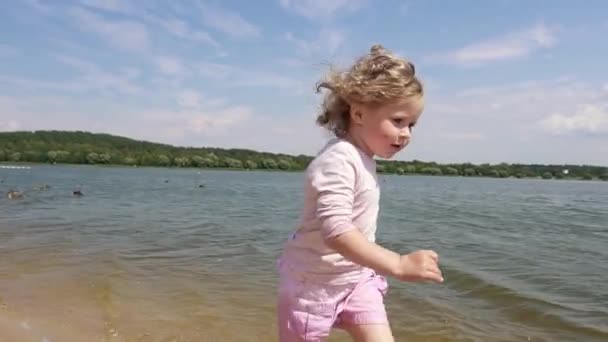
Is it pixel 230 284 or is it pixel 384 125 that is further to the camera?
pixel 230 284

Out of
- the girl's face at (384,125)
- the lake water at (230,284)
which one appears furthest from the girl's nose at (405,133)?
the lake water at (230,284)

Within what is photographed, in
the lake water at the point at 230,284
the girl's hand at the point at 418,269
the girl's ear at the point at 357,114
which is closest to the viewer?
the girl's hand at the point at 418,269

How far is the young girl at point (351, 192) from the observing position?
2.86 m

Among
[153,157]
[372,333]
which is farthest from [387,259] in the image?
[153,157]

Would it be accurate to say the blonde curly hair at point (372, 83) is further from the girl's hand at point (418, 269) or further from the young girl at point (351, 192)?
the girl's hand at point (418, 269)

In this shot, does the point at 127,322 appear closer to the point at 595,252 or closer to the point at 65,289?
the point at 65,289

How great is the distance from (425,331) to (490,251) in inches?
267

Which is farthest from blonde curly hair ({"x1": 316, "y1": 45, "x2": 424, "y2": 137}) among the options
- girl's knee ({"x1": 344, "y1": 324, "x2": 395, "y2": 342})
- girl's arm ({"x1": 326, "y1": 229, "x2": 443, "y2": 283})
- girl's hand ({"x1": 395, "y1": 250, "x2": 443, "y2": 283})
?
girl's knee ({"x1": 344, "y1": 324, "x2": 395, "y2": 342})

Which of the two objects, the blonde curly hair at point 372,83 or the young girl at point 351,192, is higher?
the blonde curly hair at point 372,83

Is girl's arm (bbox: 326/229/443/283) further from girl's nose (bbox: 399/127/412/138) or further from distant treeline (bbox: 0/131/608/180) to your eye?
distant treeline (bbox: 0/131/608/180)

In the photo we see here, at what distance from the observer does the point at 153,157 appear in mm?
118188

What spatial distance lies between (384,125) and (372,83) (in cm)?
23

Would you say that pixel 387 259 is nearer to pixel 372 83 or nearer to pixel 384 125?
pixel 384 125

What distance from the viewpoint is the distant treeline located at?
113m
